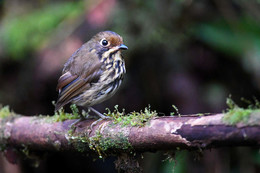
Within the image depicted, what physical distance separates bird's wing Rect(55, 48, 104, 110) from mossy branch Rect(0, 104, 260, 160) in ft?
0.73

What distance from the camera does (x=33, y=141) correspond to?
3238 mm

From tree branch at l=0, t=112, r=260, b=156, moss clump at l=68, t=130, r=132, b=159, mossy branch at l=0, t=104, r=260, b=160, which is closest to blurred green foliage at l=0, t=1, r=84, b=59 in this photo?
mossy branch at l=0, t=104, r=260, b=160

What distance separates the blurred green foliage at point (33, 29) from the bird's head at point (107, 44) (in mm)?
1661

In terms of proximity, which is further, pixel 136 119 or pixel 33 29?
pixel 33 29

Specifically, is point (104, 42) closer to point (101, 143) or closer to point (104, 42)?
point (104, 42)

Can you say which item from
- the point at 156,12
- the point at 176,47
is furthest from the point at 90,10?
the point at 176,47

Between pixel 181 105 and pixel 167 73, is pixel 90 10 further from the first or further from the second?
pixel 181 105

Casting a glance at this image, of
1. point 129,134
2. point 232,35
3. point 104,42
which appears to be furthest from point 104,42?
point 232,35

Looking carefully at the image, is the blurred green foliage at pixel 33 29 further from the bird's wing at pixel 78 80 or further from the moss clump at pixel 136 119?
the moss clump at pixel 136 119

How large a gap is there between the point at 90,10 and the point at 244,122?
11.2 feet

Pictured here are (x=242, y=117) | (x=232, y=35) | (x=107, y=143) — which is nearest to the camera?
(x=242, y=117)

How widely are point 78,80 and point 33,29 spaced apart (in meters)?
2.01

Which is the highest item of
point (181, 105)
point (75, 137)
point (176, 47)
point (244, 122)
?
point (176, 47)

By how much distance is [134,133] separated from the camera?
2.40m
